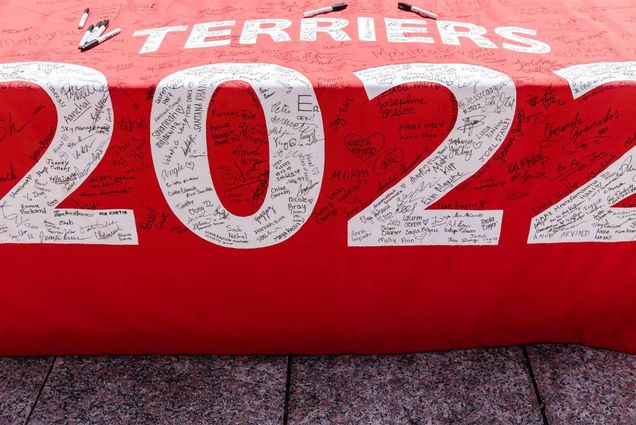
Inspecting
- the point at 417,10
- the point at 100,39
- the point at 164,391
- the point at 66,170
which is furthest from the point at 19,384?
the point at 417,10

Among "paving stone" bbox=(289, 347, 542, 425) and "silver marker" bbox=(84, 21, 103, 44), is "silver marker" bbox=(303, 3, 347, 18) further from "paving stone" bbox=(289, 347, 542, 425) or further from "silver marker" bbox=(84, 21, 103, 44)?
"paving stone" bbox=(289, 347, 542, 425)

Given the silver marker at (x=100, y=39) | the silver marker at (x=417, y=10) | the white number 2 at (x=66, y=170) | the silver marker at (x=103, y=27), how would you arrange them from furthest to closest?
the silver marker at (x=417, y=10) < the silver marker at (x=103, y=27) < the silver marker at (x=100, y=39) < the white number 2 at (x=66, y=170)

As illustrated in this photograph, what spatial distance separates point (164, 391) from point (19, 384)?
50cm

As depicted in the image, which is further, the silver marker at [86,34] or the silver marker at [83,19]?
the silver marker at [83,19]

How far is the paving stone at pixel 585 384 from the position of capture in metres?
2.00

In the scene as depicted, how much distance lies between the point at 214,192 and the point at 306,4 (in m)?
0.88

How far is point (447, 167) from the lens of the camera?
71.2 inches

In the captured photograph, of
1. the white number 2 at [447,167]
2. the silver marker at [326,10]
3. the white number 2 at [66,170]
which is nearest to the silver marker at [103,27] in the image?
the white number 2 at [66,170]

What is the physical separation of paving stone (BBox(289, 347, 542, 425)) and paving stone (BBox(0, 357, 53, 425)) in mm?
859

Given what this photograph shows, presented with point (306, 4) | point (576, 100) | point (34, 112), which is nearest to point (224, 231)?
point (34, 112)

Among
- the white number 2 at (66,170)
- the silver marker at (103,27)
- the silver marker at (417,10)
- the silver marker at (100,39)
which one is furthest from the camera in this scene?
the silver marker at (417,10)

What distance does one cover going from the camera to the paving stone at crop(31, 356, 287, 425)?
6.56ft

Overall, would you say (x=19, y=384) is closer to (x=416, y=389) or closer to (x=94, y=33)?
(x=94, y=33)

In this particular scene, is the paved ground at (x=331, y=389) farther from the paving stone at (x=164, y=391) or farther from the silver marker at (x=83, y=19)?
the silver marker at (x=83, y=19)
